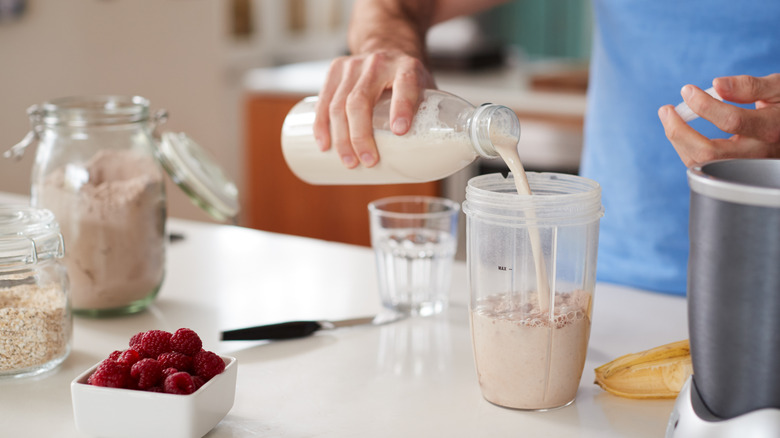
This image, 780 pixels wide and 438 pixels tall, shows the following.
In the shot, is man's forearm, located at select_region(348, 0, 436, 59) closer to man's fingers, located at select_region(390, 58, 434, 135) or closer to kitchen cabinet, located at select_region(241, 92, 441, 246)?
man's fingers, located at select_region(390, 58, 434, 135)

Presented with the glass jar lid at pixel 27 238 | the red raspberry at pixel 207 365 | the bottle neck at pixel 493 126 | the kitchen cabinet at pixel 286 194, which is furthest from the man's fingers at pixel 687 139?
the kitchen cabinet at pixel 286 194

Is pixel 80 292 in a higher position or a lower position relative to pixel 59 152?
lower

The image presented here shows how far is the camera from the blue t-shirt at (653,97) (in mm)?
1236

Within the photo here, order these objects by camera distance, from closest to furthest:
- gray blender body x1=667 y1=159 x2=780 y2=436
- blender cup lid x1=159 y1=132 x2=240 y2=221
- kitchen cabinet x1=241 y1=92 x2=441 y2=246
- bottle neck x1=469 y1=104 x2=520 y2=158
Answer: gray blender body x1=667 y1=159 x2=780 y2=436 → bottle neck x1=469 y1=104 x2=520 y2=158 → blender cup lid x1=159 y1=132 x2=240 y2=221 → kitchen cabinet x1=241 y1=92 x2=441 y2=246

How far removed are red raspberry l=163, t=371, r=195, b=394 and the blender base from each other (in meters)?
0.40

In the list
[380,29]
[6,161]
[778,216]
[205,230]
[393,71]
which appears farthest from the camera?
[6,161]

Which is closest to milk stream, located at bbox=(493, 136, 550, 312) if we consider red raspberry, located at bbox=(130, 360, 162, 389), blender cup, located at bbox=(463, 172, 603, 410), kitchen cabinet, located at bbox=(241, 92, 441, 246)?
blender cup, located at bbox=(463, 172, 603, 410)

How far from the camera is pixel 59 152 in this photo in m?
1.00

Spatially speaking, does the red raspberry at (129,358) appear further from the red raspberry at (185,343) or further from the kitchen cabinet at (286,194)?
the kitchen cabinet at (286,194)

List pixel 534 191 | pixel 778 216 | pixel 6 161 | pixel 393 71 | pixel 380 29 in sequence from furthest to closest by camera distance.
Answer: pixel 6 161 < pixel 380 29 < pixel 393 71 < pixel 534 191 < pixel 778 216

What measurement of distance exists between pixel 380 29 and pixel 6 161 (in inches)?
81.1

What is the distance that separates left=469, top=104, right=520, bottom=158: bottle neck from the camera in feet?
2.63

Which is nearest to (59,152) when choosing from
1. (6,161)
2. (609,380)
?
(609,380)

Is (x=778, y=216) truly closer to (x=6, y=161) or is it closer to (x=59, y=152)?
(x=59, y=152)
